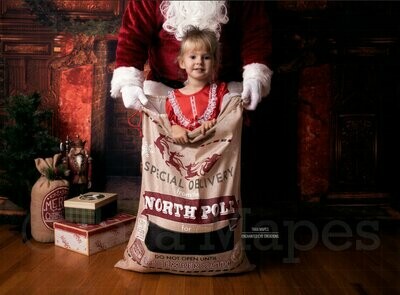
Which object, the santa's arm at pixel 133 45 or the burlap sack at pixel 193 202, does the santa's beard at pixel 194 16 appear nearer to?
the santa's arm at pixel 133 45

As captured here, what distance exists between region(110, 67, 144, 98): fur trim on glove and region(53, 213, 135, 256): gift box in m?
0.65

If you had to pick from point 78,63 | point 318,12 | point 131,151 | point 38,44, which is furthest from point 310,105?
point 38,44

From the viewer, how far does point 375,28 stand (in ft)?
7.95

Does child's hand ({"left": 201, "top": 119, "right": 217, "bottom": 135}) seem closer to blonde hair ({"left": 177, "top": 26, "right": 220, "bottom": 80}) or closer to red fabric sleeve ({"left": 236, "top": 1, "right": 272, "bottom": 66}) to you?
blonde hair ({"left": 177, "top": 26, "right": 220, "bottom": 80})

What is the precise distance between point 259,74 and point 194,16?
0.39m

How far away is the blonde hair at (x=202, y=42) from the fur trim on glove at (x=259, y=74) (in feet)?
0.51

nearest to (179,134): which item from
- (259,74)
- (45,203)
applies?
(259,74)

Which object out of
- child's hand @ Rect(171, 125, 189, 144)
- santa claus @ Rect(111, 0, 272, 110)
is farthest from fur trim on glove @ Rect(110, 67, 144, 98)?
child's hand @ Rect(171, 125, 189, 144)

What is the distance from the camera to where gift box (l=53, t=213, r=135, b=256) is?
197cm

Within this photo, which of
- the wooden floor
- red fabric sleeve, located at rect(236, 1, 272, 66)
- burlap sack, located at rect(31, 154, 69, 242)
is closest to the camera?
the wooden floor

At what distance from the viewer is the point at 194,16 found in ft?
6.14

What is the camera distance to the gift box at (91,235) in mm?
1968

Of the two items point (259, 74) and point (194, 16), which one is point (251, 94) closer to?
point (259, 74)

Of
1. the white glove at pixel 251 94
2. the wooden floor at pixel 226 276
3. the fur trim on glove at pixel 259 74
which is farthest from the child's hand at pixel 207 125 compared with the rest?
the wooden floor at pixel 226 276
